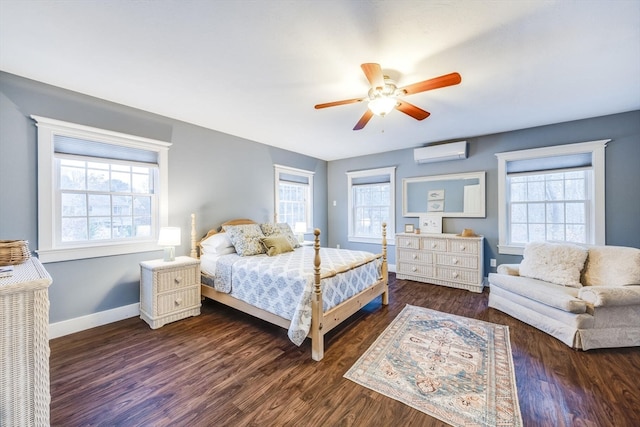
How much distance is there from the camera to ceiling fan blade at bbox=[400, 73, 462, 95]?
1.80 m

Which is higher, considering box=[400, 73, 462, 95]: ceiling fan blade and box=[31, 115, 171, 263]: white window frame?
box=[400, 73, 462, 95]: ceiling fan blade

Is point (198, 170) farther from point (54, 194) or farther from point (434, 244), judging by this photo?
point (434, 244)

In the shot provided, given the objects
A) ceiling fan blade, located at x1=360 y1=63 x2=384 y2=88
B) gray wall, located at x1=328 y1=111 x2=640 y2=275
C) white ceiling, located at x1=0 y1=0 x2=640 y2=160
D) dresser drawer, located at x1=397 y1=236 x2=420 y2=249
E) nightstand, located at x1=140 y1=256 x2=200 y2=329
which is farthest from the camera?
dresser drawer, located at x1=397 y1=236 x2=420 y2=249

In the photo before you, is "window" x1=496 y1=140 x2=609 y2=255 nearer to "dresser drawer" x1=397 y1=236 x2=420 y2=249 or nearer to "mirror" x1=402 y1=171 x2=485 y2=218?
"mirror" x1=402 y1=171 x2=485 y2=218

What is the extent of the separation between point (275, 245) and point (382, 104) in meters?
2.18

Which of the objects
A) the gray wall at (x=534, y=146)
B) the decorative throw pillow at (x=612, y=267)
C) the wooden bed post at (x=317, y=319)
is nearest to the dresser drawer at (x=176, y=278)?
the wooden bed post at (x=317, y=319)

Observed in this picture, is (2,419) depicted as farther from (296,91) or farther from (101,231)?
(296,91)

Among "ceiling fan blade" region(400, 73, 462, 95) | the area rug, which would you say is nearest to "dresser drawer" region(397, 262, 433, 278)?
the area rug

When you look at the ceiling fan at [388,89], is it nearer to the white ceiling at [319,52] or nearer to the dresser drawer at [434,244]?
the white ceiling at [319,52]

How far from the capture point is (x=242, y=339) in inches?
102

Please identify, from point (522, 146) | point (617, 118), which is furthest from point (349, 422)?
point (617, 118)

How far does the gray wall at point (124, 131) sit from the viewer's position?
7.81ft

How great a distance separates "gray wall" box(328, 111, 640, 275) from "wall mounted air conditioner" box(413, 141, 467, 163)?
0.52 feet

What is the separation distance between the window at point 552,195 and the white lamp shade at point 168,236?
4720 millimetres
